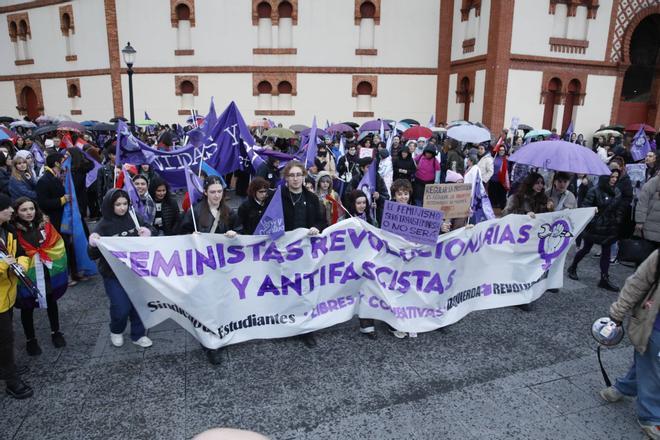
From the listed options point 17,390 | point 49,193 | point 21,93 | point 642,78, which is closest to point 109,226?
point 17,390

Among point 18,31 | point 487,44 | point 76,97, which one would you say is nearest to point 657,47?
point 487,44

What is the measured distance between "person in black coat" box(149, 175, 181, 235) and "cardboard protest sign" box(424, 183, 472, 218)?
3.20 metres

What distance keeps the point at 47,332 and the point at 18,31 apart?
34.9 metres

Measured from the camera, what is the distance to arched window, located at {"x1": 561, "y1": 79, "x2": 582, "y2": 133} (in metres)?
22.6

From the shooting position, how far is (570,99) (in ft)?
75.3

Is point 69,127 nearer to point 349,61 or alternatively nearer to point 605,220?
point 349,61

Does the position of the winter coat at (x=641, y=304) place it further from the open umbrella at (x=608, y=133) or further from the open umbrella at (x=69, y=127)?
the open umbrella at (x=608, y=133)

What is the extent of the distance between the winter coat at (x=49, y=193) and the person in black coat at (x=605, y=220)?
7.77m

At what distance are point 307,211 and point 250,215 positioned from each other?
647mm

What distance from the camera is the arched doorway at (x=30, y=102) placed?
103ft

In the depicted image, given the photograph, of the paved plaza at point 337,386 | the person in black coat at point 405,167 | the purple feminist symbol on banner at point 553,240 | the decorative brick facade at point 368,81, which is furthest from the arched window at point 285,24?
the paved plaza at point 337,386

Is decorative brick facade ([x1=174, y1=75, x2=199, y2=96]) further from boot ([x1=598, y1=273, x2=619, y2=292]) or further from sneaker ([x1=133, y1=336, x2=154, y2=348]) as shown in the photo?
boot ([x1=598, y1=273, x2=619, y2=292])

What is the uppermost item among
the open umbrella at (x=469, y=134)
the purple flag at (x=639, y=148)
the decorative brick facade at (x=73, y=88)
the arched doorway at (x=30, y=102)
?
the decorative brick facade at (x=73, y=88)

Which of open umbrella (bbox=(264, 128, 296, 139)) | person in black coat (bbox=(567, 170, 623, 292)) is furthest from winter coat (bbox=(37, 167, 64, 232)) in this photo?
person in black coat (bbox=(567, 170, 623, 292))
